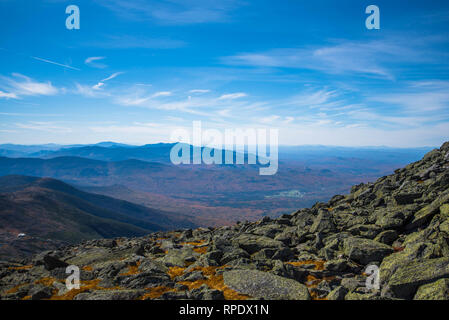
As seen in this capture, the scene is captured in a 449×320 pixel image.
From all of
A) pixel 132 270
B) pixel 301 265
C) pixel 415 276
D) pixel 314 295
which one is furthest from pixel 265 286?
pixel 132 270

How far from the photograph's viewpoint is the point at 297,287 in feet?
48.6

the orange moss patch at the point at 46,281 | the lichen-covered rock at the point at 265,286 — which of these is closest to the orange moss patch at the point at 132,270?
the orange moss patch at the point at 46,281

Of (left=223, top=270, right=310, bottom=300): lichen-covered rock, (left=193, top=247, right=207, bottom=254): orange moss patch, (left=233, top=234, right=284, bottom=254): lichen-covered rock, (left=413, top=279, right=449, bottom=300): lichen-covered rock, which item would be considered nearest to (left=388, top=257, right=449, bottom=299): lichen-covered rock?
(left=413, top=279, right=449, bottom=300): lichen-covered rock

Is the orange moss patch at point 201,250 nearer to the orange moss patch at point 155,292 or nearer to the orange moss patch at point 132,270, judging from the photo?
the orange moss patch at point 132,270

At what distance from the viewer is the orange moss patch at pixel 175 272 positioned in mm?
19145

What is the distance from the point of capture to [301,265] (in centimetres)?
1823

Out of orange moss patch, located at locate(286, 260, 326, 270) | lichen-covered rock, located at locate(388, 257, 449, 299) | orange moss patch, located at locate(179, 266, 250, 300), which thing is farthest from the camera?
orange moss patch, located at locate(286, 260, 326, 270)

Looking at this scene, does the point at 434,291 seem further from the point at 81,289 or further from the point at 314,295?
the point at 81,289

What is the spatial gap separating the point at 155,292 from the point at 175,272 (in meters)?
4.49

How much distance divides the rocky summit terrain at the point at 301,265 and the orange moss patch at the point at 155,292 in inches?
2.5

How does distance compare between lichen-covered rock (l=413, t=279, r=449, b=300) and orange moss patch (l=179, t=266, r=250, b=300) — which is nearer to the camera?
lichen-covered rock (l=413, t=279, r=449, b=300)

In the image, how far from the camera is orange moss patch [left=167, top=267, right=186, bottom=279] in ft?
62.8

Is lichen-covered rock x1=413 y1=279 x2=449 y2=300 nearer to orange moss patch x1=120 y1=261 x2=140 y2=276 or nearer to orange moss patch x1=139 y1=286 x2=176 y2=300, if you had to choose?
orange moss patch x1=139 y1=286 x2=176 y2=300

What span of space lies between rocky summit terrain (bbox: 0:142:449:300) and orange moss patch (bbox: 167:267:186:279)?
8 centimetres
